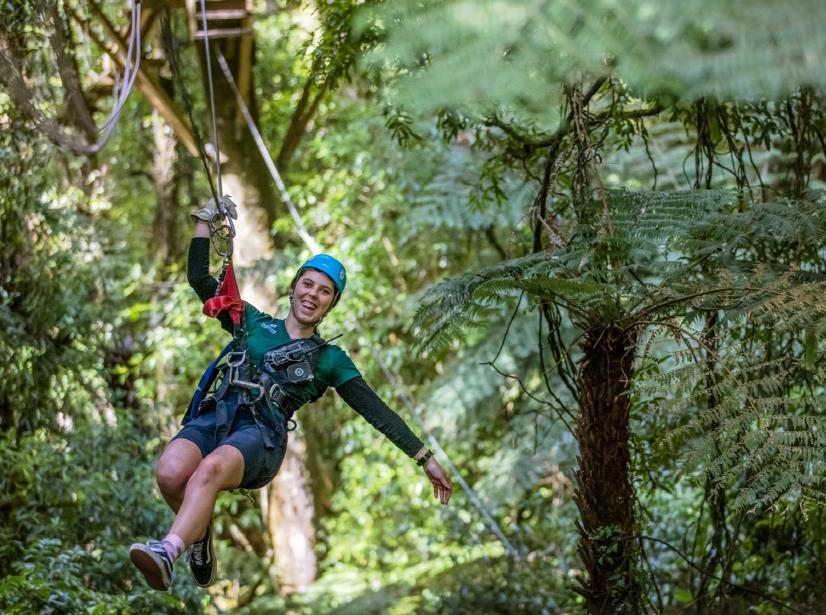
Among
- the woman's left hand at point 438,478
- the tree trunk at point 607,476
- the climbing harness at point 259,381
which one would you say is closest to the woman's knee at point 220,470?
the climbing harness at point 259,381

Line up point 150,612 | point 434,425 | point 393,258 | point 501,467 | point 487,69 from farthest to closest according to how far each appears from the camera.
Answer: point 393,258 < point 434,425 < point 501,467 < point 150,612 < point 487,69

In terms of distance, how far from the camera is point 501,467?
9.24 metres

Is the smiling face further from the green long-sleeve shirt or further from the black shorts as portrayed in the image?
the black shorts

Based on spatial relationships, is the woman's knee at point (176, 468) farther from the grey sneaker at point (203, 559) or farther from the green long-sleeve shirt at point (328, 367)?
the green long-sleeve shirt at point (328, 367)

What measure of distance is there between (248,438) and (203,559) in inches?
22.0

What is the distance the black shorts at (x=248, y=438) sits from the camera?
3662 millimetres

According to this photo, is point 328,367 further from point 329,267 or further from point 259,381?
point 329,267

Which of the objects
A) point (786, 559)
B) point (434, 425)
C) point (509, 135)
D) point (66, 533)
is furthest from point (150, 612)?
point (434, 425)

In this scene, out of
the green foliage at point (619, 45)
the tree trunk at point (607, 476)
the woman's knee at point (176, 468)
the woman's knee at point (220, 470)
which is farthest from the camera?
the tree trunk at point (607, 476)

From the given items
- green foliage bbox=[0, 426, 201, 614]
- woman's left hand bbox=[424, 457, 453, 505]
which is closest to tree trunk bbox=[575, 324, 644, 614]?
woman's left hand bbox=[424, 457, 453, 505]

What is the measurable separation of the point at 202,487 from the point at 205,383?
1.97 feet

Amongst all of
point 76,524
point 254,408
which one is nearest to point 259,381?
point 254,408

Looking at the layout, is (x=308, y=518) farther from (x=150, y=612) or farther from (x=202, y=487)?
(x=202, y=487)

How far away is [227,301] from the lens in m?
3.99
